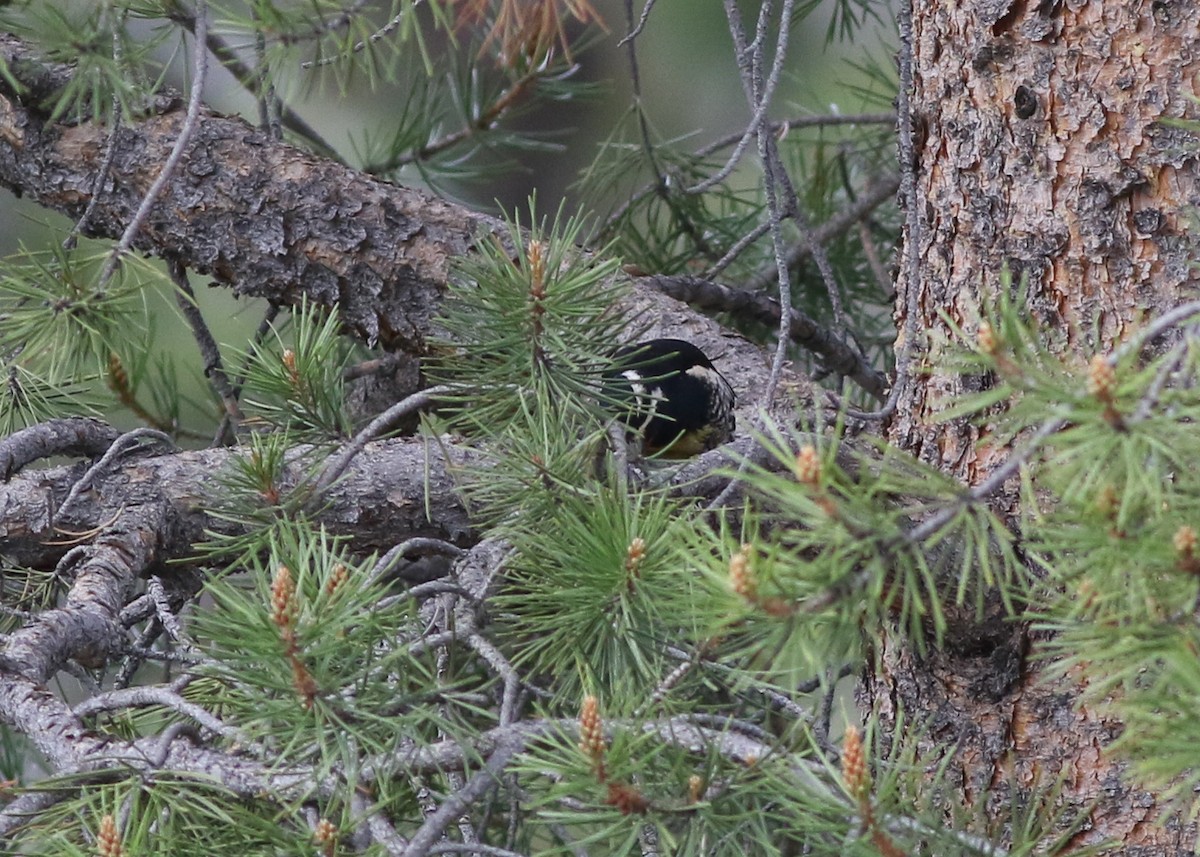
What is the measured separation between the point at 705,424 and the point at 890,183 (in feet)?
1.68

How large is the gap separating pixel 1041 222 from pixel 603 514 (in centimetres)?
48

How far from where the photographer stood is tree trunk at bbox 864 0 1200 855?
41.1 inches

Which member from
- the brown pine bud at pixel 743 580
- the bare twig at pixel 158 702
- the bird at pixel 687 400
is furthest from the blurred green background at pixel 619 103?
the brown pine bud at pixel 743 580

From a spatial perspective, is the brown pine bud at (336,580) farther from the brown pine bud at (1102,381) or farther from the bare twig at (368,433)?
the brown pine bud at (1102,381)

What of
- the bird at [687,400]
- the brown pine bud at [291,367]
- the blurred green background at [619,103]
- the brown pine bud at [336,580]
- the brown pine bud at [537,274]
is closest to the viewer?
the brown pine bud at [336,580]

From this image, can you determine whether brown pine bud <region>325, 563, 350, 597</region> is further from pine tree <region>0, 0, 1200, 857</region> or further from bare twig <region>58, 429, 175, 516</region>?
bare twig <region>58, 429, 175, 516</region>

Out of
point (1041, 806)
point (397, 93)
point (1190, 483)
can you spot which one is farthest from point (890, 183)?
point (397, 93)

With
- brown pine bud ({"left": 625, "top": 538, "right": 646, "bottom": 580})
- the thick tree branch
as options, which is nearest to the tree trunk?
brown pine bud ({"left": 625, "top": 538, "right": 646, "bottom": 580})

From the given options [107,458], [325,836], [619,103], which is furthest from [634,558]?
[619,103]

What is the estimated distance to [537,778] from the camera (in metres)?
0.94

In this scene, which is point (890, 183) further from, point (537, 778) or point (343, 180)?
point (537, 778)

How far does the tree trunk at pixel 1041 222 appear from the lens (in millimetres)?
1043

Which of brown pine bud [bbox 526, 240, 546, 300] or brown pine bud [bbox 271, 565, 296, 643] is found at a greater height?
brown pine bud [bbox 526, 240, 546, 300]

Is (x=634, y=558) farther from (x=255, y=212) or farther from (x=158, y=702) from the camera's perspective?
(x=255, y=212)
